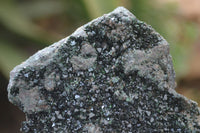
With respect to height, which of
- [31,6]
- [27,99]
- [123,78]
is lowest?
[27,99]

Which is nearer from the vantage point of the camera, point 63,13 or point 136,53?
point 136,53

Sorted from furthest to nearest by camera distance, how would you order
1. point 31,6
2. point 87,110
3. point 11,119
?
point 31,6 < point 11,119 < point 87,110

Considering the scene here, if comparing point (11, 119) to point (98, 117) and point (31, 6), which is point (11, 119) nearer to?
point (31, 6)

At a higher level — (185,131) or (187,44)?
(187,44)

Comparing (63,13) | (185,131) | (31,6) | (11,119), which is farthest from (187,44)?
(185,131)

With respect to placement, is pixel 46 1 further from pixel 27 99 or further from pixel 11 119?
pixel 27 99

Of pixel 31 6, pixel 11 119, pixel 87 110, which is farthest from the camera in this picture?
pixel 31 6

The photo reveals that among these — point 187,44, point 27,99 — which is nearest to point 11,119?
point 187,44
